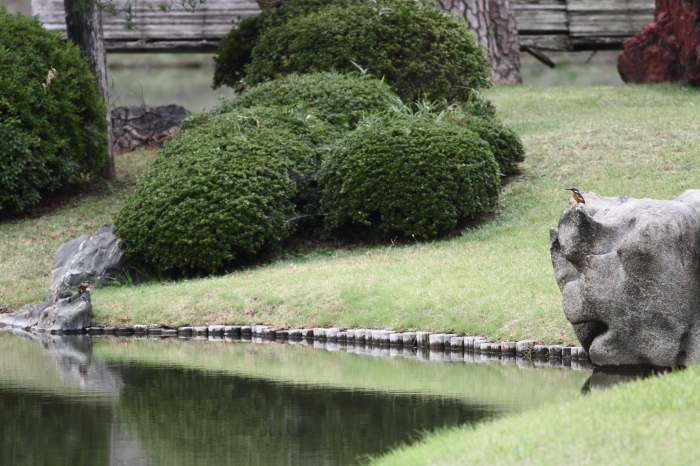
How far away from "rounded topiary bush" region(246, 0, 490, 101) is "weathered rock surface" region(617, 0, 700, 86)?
599 centimetres

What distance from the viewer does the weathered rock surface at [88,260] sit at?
46.1 feet

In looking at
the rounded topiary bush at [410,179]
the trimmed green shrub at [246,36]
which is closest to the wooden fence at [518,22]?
the trimmed green shrub at [246,36]

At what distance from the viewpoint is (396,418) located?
24.6ft

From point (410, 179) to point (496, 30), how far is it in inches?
463

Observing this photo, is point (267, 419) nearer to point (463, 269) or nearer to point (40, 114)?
point (463, 269)

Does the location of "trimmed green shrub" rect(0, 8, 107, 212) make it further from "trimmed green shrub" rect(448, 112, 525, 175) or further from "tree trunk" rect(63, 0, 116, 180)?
"trimmed green shrub" rect(448, 112, 525, 175)

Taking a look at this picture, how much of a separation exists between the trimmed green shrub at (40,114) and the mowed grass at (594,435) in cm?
1249

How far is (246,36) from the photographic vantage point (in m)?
21.2

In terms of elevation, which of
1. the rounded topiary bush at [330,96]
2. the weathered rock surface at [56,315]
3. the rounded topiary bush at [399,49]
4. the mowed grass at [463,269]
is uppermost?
the rounded topiary bush at [399,49]

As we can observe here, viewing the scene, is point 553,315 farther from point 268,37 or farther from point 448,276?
Answer: point 268,37

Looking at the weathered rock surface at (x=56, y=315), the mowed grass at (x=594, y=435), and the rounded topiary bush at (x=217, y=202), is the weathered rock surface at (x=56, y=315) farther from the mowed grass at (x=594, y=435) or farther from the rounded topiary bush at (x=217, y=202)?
the mowed grass at (x=594, y=435)

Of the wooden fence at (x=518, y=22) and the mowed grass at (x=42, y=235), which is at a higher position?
the wooden fence at (x=518, y=22)

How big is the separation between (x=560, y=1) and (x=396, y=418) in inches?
913

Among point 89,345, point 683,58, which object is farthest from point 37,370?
point 683,58
